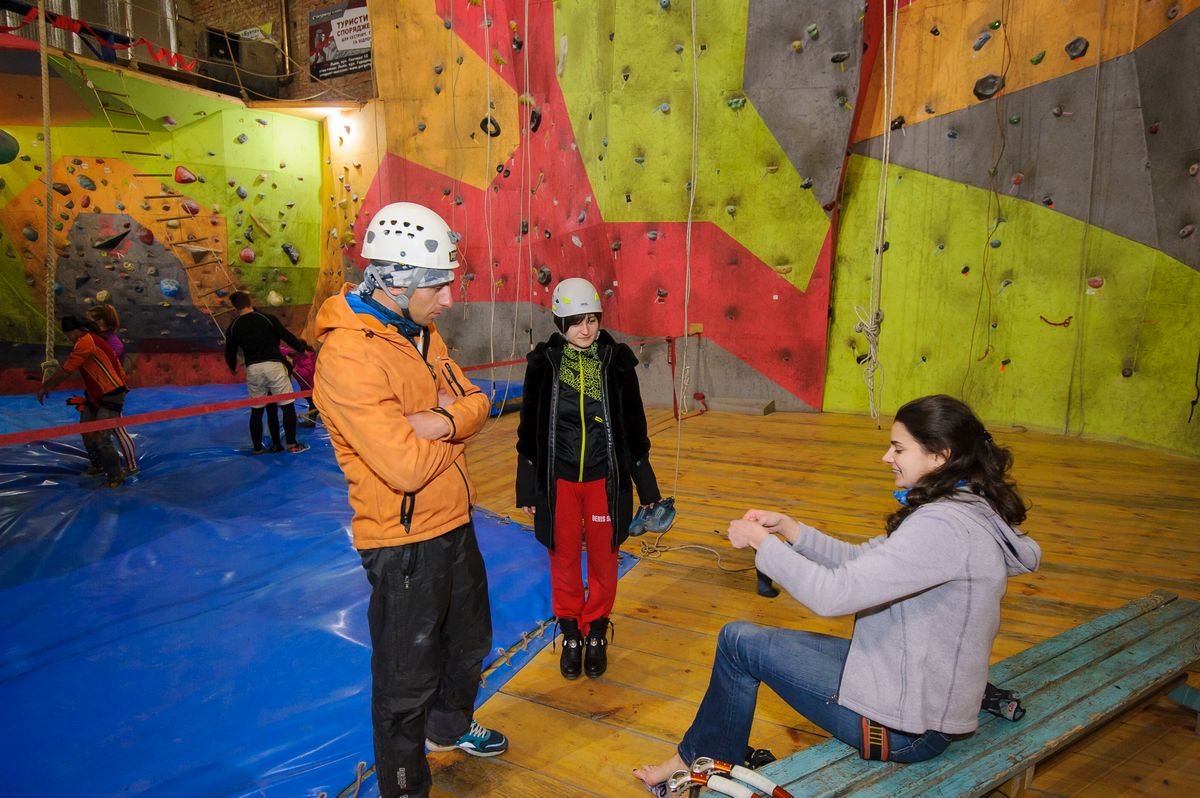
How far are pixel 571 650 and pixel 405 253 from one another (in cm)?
153

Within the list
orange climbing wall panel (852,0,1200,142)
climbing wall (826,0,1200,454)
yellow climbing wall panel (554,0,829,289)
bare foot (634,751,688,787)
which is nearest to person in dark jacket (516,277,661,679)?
bare foot (634,751,688,787)

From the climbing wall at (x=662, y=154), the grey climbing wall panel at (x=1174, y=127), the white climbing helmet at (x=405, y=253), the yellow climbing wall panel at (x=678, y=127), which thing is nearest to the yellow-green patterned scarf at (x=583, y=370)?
the white climbing helmet at (x=405, y=253)

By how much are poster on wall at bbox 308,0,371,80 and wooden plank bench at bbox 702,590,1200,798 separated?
434 inches

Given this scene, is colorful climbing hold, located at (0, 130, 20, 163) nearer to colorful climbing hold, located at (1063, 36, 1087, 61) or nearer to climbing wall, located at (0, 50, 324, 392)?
climbing wall, located at (0, 50, 324, 392)

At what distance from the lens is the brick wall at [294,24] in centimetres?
1002

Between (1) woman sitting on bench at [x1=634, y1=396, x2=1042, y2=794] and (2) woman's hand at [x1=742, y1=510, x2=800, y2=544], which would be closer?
(1) woman sitting on bench at [x1=634, y1=396, x2=1042, y2=794]

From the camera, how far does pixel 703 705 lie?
5.19 feet

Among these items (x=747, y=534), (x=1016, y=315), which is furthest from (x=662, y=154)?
(x=747, y=534)

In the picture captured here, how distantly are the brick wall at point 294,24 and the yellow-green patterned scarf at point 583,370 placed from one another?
30.7 feet

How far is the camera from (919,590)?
1223mm

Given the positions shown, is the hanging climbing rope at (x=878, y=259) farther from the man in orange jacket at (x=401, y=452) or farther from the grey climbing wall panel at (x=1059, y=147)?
the man in orange jacket at (x=401, y=452)

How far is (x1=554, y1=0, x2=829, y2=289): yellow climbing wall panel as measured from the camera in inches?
228

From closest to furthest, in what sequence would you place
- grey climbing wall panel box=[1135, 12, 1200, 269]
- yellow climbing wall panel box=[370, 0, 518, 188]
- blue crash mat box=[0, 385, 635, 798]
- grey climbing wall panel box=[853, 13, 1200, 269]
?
1. blue crash mat box=[0, 385, 635, 798]
2. grey climbing wall panel box=[1135, 12, 1200, 269]
3. grey climbing wall panel box=[853, 13, 1200, 269]
4. yellow climbing wall panel box=[370, 0, 518, 188]

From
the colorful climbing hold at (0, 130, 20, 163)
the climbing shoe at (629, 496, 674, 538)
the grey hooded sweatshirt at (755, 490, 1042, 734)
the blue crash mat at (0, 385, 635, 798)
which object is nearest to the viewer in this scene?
the grey hooded sweatshirt at (755, 490, 1042, 734)
